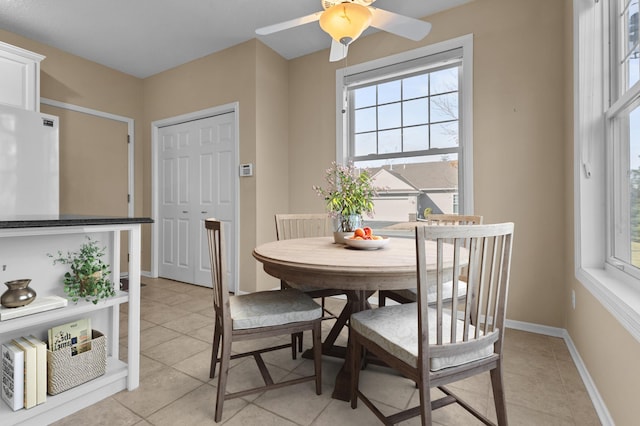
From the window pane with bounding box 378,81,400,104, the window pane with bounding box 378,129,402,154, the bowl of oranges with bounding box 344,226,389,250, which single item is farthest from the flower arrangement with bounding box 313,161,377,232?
the window pane with bounding box 378,81,400,104

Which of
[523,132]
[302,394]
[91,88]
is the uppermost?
[91,88]

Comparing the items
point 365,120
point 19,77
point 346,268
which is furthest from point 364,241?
point 19,77

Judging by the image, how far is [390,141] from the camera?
10.6 feet

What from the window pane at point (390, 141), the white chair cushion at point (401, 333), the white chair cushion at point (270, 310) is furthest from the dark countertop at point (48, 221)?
the window pane at point (390, 141)

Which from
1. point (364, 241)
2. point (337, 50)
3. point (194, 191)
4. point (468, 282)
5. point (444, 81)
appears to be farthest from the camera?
point (194, 191)

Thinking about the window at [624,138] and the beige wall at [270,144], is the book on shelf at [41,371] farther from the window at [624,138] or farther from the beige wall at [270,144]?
the window at [624,138]

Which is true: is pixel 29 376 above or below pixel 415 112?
below

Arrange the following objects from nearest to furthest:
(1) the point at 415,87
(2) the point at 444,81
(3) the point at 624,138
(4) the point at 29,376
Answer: (4) the point at 29,376
(3) the point at 624,138
(2) the point at 444,81
(1) the point at 415,87

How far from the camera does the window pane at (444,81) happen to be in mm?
2865

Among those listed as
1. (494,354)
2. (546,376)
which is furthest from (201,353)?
(546,376)

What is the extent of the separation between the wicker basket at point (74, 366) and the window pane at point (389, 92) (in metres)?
3.05

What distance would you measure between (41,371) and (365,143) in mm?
3022

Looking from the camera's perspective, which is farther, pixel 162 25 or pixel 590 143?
pixel 162 25

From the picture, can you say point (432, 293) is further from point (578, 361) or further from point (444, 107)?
point (444, 107)
